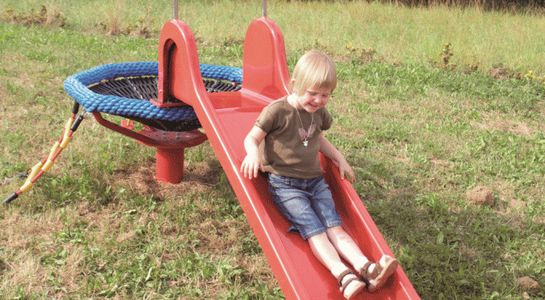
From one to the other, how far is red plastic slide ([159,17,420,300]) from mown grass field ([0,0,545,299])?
0.57 m

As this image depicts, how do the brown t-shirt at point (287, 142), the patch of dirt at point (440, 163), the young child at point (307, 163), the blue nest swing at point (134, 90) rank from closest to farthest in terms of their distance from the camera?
the young child at point (307, 163) < the brown t-shirt at point (287, 142) < the blue nest swing at point (134, 90) < the patch of dirt at point (440, 163)

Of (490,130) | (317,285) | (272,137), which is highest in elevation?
(272,137)

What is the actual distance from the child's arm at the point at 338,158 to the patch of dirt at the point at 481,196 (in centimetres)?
156

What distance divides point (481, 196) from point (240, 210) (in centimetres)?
171

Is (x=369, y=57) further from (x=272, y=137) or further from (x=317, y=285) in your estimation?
(x=317, y=285)

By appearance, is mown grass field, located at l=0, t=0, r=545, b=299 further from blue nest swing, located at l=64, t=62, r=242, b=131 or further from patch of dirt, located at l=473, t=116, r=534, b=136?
blue nest swing, located at l=64, t=62, r=242, b=131

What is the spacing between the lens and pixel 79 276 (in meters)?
3.04

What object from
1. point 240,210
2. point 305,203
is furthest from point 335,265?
point 240,210

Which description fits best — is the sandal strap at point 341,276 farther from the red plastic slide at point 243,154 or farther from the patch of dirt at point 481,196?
the patch of dirt at point 481,196

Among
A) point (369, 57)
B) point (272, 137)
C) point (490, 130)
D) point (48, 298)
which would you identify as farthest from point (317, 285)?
point (369, 57)

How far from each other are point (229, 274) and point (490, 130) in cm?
354

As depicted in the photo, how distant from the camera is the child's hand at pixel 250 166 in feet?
8.55

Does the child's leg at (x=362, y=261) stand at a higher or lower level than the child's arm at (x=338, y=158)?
lower

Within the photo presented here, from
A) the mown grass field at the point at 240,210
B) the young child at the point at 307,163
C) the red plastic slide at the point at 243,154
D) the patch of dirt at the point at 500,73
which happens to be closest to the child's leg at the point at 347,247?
the young child at the point at 307,163
